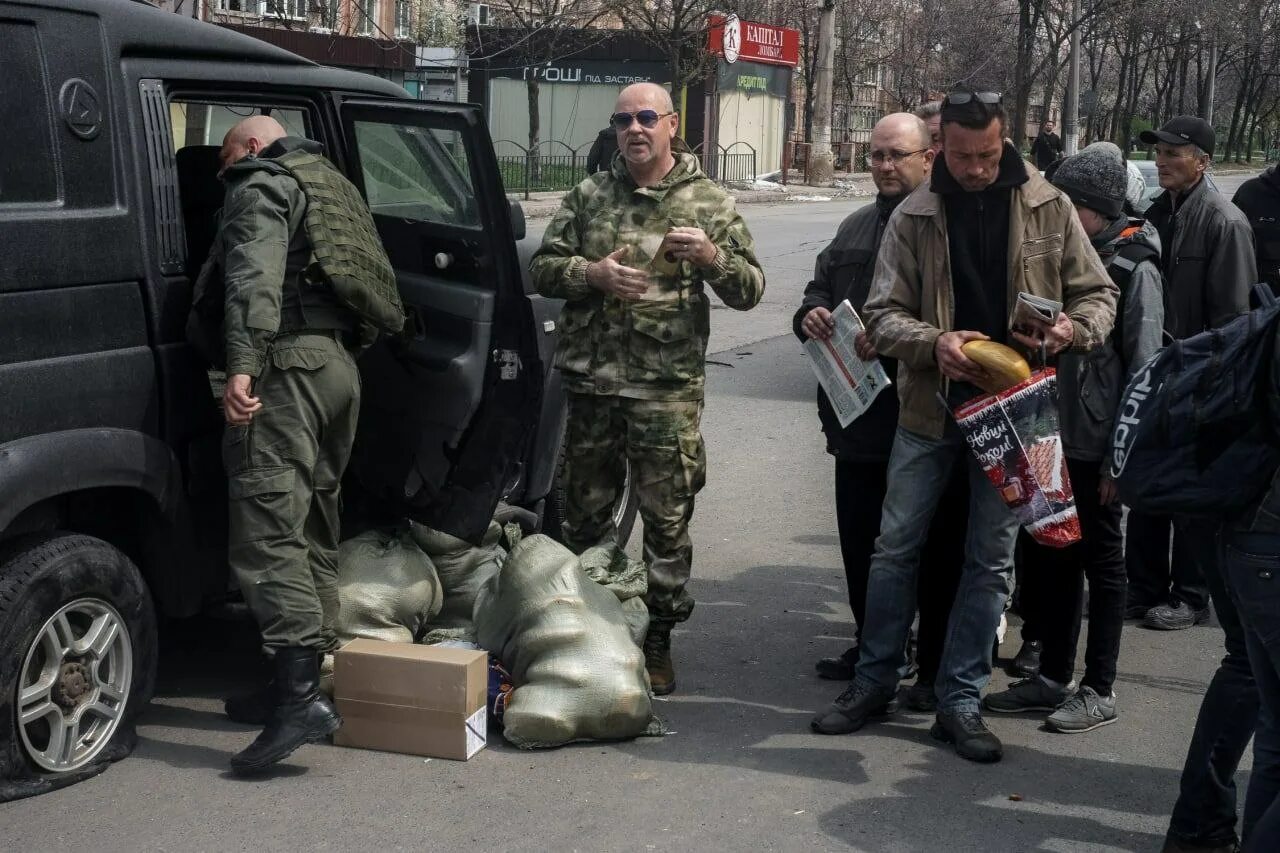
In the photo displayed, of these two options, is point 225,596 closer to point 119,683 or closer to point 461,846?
point 119,683

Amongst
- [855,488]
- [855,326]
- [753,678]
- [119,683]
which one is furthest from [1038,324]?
[119,683]

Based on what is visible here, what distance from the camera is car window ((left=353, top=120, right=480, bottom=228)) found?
518 cm

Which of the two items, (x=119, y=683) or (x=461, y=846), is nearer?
(x=461, y=846)

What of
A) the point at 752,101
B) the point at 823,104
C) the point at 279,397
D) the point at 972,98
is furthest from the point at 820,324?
the point at 752,101

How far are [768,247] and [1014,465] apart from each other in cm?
1757

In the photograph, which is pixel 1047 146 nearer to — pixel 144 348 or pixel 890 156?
pixel 890 156

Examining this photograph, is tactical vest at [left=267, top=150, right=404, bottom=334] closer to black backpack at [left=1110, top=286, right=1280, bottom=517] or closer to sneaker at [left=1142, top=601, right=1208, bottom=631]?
black backpack at [left=1110, top=286, right=1280, bottom=517]

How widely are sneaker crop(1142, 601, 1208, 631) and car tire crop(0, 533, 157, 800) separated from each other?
12.2 feet

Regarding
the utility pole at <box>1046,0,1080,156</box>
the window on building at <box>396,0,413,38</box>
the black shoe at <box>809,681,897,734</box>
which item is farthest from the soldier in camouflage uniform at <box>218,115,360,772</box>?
the window on building at <box>396,0,413,38</box>

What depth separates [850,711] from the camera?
15.2ft

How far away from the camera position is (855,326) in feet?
15.6

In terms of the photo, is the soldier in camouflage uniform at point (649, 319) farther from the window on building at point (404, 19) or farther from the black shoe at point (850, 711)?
the window on building at point (404, 19)

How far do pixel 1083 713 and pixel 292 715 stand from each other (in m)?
2.42

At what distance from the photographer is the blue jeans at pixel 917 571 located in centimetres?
446
